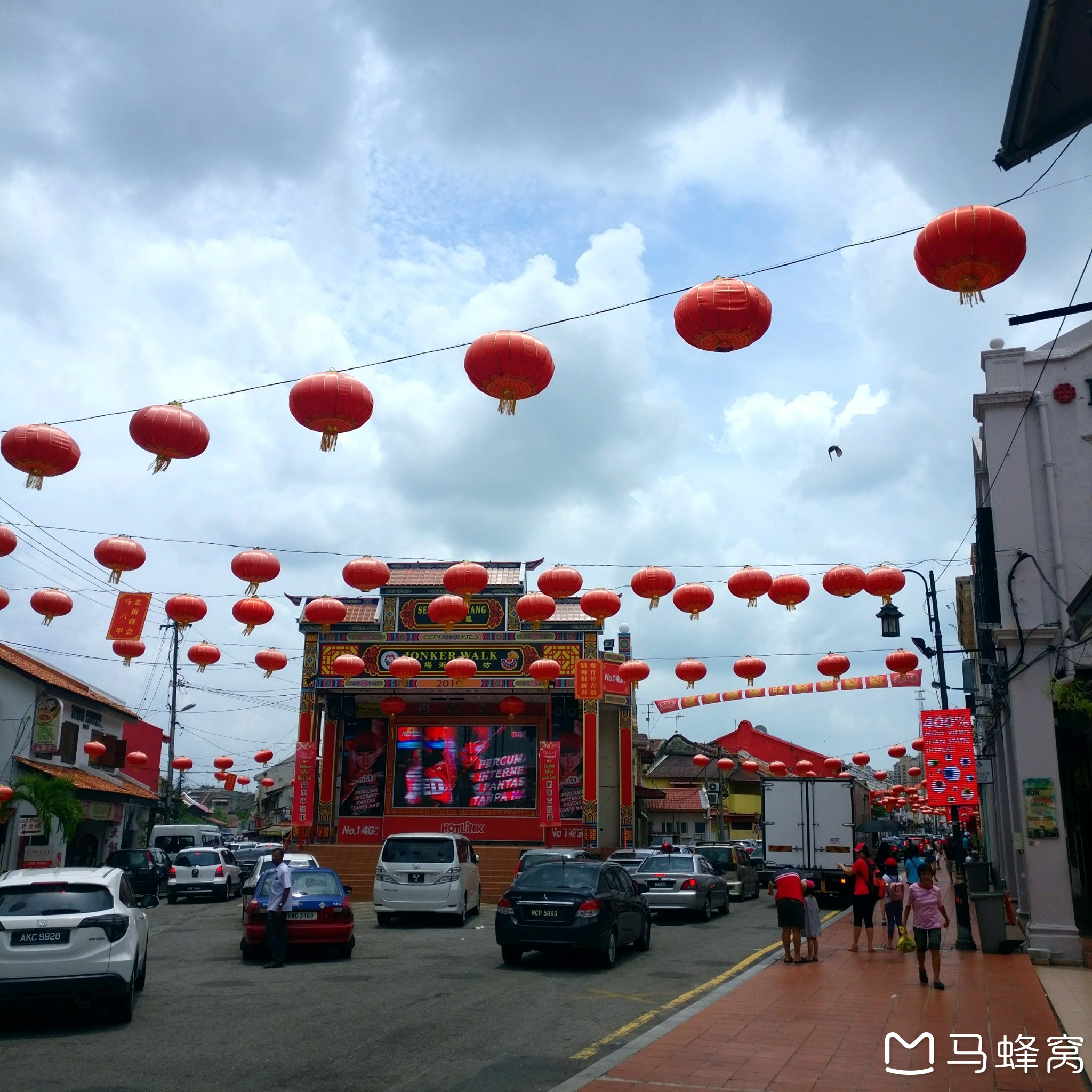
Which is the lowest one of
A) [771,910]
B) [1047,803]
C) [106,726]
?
[771,910]

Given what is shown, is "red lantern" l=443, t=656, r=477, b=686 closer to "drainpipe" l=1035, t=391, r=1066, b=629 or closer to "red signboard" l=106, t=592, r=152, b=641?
"red signboard" l=106, t=592, r=152, b=641

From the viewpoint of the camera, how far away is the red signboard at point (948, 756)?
21.4 metres

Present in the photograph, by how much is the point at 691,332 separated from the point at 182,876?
25763 mm

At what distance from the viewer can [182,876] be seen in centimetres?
2894

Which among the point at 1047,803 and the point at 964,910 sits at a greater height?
the point at 1047,803

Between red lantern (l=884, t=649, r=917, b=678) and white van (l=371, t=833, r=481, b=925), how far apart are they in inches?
434

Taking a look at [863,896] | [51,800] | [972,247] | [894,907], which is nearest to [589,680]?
[894,907]

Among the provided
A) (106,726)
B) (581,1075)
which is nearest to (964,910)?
(581,1075)

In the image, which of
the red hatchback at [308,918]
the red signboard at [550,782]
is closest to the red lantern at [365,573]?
the red hatchback at [308,918]

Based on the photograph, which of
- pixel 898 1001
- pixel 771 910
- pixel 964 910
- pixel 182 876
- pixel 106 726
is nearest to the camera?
pixel 898 1001

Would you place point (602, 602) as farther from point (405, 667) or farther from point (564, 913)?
point (405, 667)

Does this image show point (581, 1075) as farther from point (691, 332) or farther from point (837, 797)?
point (837, 797)

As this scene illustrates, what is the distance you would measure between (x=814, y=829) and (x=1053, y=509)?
44.1 ft

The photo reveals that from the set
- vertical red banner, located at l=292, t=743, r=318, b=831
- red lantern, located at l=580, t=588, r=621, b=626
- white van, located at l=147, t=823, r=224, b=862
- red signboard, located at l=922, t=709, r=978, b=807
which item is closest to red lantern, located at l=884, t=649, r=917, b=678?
red signboard, located at l=922, t=709, r=978, b=807
